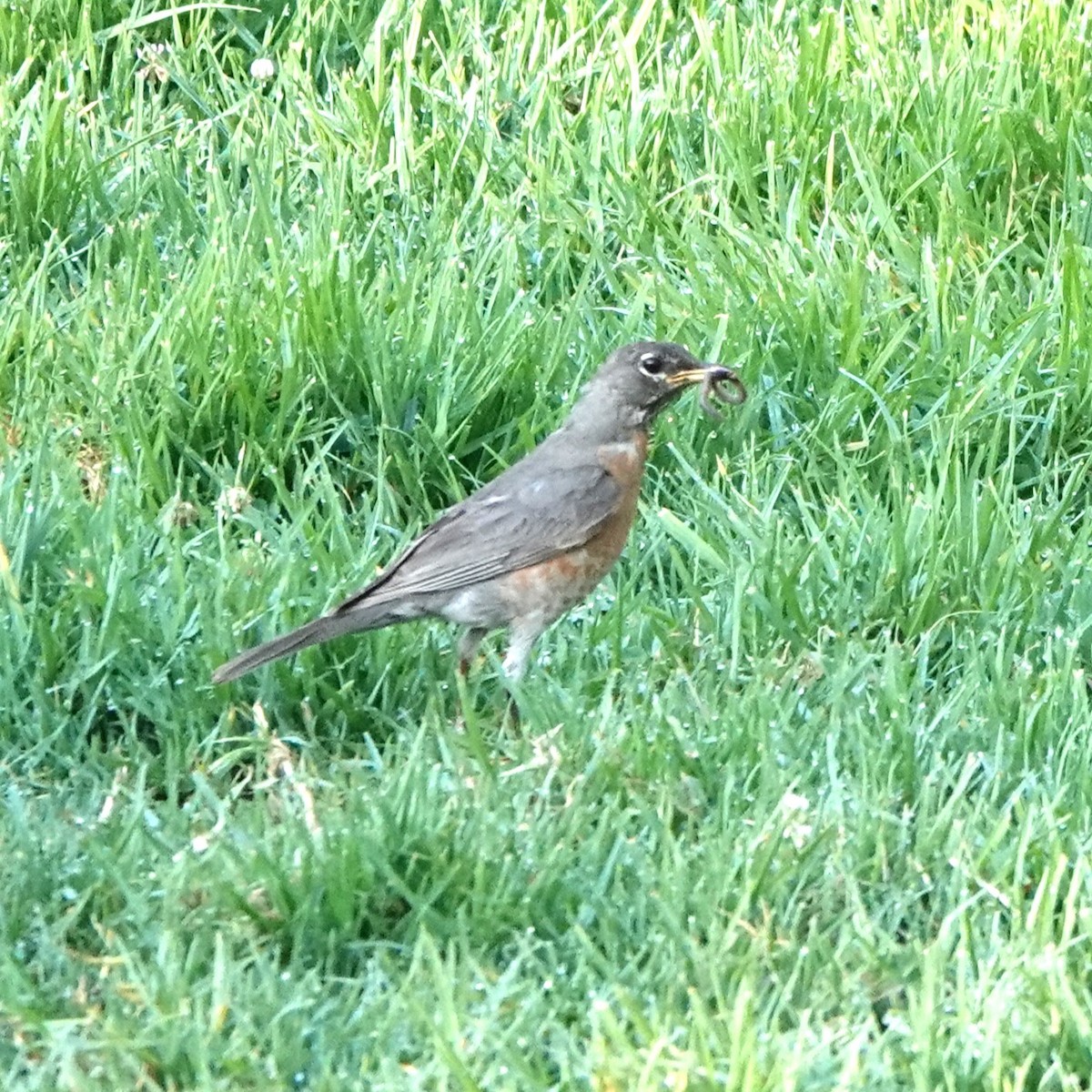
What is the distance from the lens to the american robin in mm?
4327

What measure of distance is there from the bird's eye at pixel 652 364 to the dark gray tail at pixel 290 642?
101 cm

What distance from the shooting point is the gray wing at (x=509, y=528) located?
4352 mm

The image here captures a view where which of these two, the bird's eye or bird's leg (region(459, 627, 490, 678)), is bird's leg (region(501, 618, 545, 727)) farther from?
the bird's eye

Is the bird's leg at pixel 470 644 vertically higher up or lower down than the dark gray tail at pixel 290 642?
lower down

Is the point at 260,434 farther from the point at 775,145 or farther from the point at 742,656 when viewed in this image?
the point at 775,145

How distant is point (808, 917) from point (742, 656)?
100 cm

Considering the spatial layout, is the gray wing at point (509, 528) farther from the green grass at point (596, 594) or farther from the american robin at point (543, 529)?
the green grass at point (596, 594)

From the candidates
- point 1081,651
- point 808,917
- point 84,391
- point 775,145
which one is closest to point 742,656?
point 1081,651

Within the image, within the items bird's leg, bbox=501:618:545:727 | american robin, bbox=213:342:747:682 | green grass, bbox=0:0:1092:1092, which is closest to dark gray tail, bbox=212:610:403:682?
american robin, bbox=213:342:747:682

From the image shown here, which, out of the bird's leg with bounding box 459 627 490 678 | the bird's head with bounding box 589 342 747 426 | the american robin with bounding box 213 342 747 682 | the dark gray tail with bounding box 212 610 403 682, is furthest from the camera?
the bird's head with bounding box 589 342 747 426

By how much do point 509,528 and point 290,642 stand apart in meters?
0.68

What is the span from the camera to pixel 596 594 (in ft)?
15.7

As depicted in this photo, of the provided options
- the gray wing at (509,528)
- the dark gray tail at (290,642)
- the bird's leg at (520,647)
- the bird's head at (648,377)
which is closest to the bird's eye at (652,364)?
the bird's head at (648,377)

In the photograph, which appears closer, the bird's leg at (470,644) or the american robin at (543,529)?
the american robin at (543,529)
